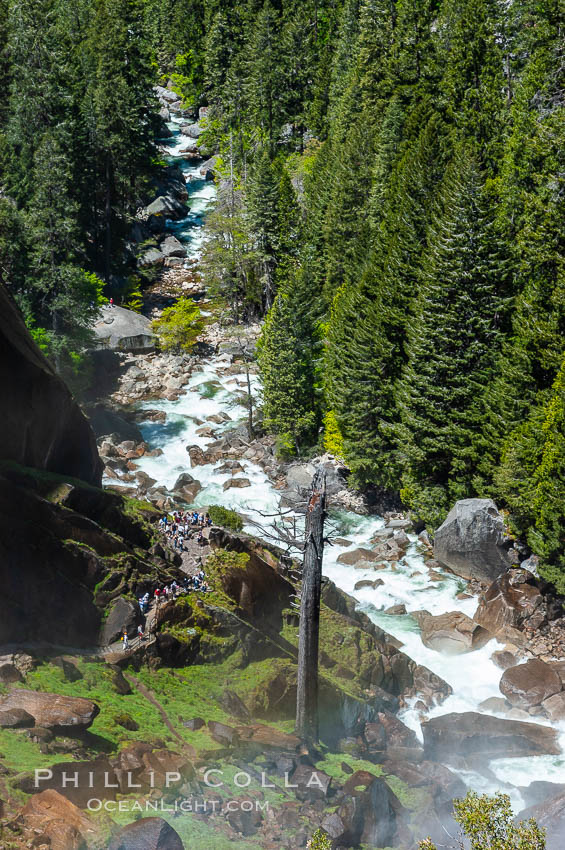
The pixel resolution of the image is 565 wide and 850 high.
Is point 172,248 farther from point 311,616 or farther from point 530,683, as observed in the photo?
point 311,616

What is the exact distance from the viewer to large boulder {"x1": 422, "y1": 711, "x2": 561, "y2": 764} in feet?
80.7

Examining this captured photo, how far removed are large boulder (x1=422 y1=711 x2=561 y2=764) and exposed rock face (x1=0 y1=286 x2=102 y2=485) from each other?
17582mm

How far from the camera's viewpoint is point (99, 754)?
17391mm

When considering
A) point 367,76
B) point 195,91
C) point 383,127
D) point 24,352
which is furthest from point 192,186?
point 24,352

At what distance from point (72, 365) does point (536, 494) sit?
106 feet

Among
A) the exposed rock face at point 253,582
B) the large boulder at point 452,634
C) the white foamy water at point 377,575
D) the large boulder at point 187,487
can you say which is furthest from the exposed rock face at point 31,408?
the large boulder at point 452,634

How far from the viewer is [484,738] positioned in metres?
25.0

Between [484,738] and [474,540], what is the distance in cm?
1177

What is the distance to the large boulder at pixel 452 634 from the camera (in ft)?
102

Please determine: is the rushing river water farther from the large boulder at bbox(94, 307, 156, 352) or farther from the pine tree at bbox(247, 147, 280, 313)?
the pine tree at bbox(247, 147, 280, 313)

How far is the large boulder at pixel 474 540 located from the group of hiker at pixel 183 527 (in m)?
12.5

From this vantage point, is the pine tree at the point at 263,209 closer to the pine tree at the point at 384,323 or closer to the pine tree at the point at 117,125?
the pine tree at the point at 117,125

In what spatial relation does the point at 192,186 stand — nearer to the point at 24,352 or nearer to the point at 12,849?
the point at 24,352

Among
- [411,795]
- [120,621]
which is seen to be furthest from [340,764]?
[120,621]
